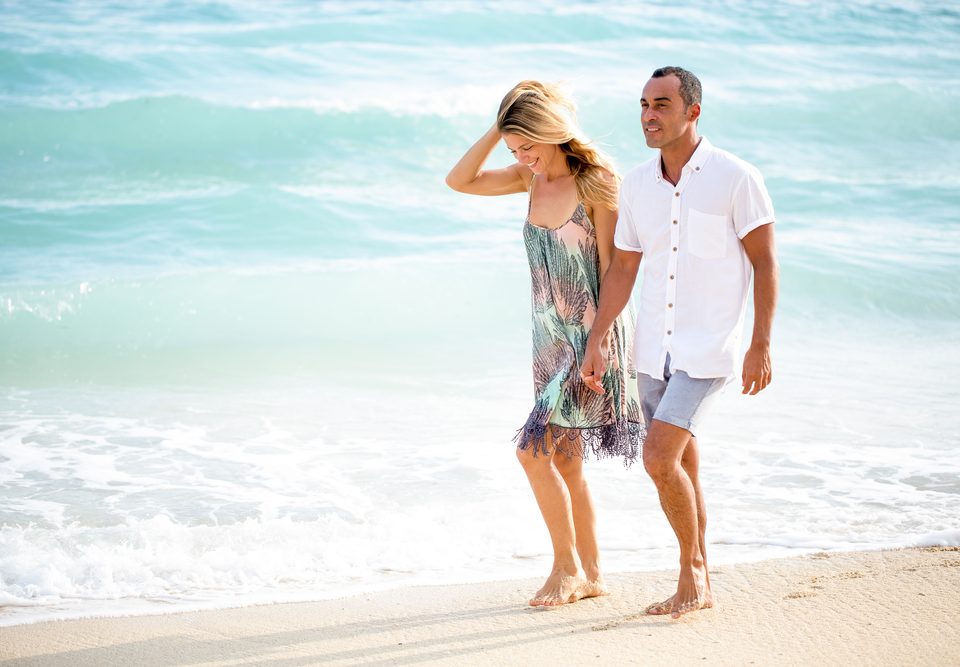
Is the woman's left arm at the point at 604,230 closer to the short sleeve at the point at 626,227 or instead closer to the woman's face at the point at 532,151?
A: the short sleeve at the point at 626,227

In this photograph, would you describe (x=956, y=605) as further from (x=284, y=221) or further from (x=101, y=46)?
(x=101, y=46)

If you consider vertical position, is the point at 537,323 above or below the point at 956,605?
above

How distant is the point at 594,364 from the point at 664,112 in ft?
2.84

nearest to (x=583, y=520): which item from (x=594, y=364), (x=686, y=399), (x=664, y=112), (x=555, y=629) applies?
(x=555, y=629)

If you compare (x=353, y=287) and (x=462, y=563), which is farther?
(x=353, y=287)

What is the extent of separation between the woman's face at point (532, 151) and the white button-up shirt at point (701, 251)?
0.37m

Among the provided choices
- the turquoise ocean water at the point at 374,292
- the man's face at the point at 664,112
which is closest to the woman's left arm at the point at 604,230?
the man's face at the point at 664,112

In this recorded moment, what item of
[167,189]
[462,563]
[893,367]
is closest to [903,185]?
[893,367]

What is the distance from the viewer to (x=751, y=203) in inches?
138

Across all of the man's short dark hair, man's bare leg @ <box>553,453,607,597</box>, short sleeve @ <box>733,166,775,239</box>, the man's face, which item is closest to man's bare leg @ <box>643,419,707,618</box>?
man's bare leg @ <box>553,453,607,597</box>

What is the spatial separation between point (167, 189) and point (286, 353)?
6.89m

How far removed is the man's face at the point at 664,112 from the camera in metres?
3.62

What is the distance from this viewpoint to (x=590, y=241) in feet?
12.9

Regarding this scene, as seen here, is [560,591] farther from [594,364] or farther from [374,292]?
[374,292]
